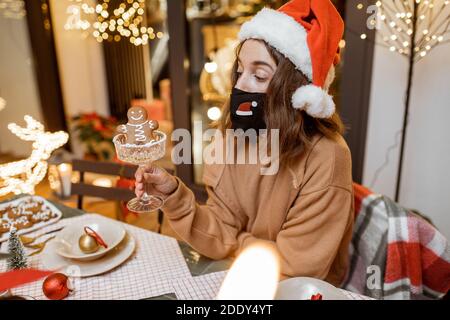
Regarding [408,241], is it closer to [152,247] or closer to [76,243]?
[152,247]

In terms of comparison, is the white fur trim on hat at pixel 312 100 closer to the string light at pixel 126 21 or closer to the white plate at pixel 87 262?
the string light at pixel 126 21

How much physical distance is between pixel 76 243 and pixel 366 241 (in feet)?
2.92

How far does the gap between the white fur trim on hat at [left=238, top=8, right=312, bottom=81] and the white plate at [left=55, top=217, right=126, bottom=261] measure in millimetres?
685

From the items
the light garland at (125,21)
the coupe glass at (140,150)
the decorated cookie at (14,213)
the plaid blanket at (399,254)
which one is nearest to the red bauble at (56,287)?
the coupe glass at (140,150)

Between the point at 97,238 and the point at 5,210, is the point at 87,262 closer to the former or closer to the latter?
the point at 97,238

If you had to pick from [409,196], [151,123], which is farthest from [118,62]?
[151,123]

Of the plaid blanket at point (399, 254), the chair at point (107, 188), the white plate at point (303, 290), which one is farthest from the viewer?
the chair at point (107, 188)

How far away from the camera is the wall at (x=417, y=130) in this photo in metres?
1.78

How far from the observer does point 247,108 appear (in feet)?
3.45

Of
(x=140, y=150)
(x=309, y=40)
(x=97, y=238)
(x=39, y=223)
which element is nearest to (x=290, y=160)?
(x=309, y=40)

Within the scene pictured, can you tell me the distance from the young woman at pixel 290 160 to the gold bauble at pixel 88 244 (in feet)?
0.71

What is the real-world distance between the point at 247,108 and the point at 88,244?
571 millimetres

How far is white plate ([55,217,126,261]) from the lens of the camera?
106 centimetres

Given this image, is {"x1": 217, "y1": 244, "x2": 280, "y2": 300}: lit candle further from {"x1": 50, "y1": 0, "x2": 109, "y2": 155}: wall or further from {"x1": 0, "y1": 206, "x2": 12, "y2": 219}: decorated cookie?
{"x1": 50, "y1": 0, "x2": 109, "y2": 155}: wall
